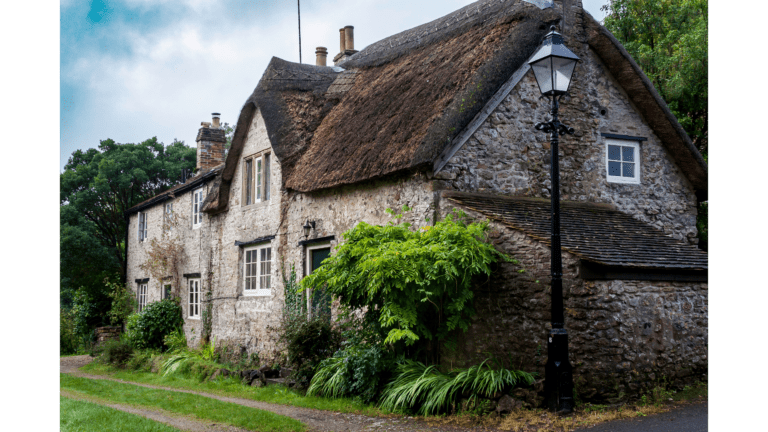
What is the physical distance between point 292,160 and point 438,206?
4715 mm

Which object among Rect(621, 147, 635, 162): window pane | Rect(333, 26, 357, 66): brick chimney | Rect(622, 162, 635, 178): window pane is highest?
Rect(333, 26, 357, 66): brick chimney

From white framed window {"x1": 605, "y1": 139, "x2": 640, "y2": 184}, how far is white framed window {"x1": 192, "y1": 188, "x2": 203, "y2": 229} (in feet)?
36.0

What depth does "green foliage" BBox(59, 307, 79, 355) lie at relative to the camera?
21.5 m

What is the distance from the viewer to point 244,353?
14.2 meters

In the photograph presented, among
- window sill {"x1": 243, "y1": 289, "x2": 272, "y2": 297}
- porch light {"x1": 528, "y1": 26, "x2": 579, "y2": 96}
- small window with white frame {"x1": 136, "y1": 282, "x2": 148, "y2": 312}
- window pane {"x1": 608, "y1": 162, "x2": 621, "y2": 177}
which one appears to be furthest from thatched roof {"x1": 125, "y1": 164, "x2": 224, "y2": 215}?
porch light {"x1": 528, "y1": 26, "x2": 579, "y2": 96}

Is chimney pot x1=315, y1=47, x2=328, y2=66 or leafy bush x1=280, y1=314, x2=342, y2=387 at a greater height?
chimney pot x1=315, y1=47, x2=328, y2=66

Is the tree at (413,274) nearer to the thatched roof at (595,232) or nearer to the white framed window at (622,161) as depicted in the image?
the thatched roof at (595,232)

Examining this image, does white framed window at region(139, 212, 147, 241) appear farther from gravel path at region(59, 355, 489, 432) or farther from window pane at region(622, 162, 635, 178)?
window pane at region(622, 162, 635, 178)

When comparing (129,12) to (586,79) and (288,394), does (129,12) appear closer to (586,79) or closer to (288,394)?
(288,394)

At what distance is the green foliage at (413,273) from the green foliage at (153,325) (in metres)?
9.94

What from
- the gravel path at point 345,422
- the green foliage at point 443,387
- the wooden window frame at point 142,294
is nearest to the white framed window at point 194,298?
the wooden window frame at point 142,294

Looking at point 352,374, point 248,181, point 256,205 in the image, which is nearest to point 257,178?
point 248,181

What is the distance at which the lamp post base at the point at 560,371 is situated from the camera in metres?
7.46

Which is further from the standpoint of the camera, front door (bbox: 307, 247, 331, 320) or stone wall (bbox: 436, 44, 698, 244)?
front door (bbox: 307, 247, 331, 320)
